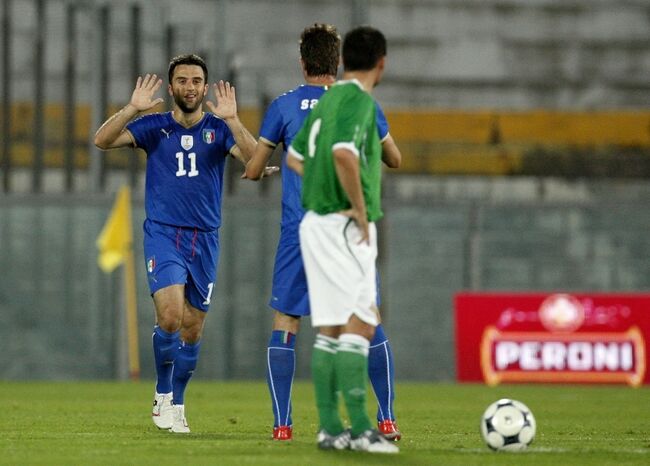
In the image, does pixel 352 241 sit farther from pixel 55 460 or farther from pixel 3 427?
pixel 3 427

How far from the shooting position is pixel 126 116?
8336mm

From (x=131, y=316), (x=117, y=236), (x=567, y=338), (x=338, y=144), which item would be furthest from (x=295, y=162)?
(x=131, y=316)

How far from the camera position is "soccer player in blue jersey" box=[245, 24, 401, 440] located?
24.4 feet

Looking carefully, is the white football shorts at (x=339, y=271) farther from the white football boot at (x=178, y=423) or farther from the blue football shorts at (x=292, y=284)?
the white football boot at (x=178, y=423)

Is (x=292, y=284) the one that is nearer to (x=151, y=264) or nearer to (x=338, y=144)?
(x=338, y=144)

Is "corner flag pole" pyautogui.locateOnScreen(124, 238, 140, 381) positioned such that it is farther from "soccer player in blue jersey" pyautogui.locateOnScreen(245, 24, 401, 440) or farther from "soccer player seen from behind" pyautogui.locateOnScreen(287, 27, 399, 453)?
"soccer player seen from behind" pyautogui.locateOnScreen(287, 27, 399, 453)

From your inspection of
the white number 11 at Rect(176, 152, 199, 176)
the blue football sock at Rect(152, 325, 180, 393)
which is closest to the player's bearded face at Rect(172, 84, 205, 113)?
the white number 11 at Rect(176, 152, 199, 176)

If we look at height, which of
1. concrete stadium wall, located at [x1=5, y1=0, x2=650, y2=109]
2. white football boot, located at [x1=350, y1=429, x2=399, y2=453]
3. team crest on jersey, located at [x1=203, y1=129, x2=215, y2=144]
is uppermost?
concrete stadium wall, located at [x1=5, y1=0, x2=650, y2=109]

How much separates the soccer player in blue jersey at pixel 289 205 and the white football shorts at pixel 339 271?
975 millimetres

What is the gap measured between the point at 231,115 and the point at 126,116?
2.02 feet

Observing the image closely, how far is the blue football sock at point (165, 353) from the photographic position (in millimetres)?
8672

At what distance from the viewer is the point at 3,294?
19.5 metres

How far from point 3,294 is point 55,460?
528 inches

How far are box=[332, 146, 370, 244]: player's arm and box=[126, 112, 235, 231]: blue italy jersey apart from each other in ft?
8.00
